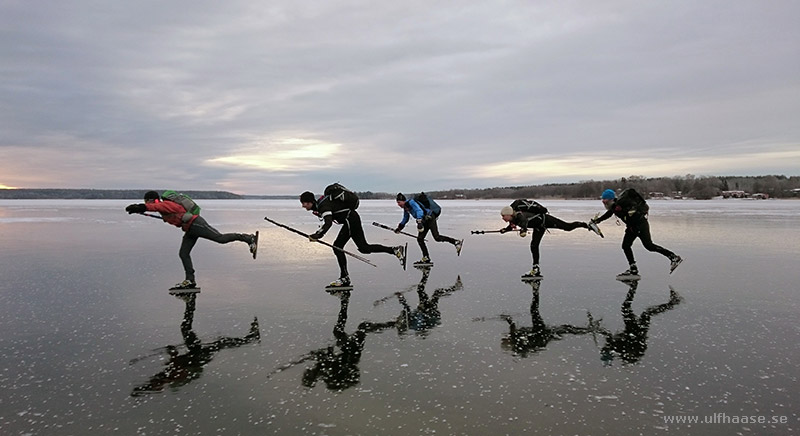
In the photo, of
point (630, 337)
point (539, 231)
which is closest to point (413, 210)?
point (539, 231)

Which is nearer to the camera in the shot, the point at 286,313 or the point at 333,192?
the point at 286,313

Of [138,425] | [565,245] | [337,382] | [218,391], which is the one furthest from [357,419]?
[565,245]

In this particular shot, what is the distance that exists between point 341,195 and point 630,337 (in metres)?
4.88

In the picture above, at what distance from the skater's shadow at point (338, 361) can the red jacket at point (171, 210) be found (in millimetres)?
3806

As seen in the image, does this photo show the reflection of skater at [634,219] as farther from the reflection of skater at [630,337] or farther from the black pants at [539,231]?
the reflection of skater at [630,337]

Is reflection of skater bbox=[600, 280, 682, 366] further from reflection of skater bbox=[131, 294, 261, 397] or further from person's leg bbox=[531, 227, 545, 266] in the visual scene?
reflection of skater bbox=[131, 294, 261, 397]

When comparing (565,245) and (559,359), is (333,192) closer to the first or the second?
(559,359)

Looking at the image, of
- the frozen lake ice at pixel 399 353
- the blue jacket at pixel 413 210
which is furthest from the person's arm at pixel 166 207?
the blue jacket at pixel 413 210

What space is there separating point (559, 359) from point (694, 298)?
3706 millimetres

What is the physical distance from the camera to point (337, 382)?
12.8ft

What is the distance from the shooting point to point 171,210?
7648 millimetres

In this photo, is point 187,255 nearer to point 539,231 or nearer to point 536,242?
point 536,242

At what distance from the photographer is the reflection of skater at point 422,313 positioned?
5578 mm

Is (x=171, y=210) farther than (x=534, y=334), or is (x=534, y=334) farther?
(x=171, y=210)
